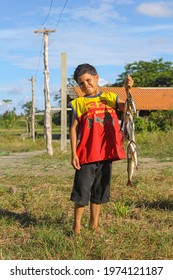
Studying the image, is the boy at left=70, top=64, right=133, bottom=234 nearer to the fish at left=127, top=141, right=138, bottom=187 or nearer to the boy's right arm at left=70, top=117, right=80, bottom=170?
the boy's right arm at left=70, top=117, right=80, bottom=170

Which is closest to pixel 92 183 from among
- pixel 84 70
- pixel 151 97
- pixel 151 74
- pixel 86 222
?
pixel 86 222

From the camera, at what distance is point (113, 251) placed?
3668 millimetres

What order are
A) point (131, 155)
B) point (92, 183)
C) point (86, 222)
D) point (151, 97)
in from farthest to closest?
point (151, 97)
point (86, 222)
point (131, 155)
point (92, 183)

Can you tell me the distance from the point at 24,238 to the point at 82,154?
1.04m

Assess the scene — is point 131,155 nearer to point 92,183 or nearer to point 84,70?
point 92,183

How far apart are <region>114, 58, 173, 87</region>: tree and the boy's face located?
138ft

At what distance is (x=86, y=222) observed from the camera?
4.77 metres

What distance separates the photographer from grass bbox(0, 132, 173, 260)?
3703 mm

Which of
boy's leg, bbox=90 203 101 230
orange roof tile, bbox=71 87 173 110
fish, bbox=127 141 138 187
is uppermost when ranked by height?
orange roof tile, bbox=71 87 173 110

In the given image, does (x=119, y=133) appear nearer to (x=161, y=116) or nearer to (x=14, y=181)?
(x=14, y=181)

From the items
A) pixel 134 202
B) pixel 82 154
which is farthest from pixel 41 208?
pixel 82 154

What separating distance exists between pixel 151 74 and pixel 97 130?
45930 millimetres

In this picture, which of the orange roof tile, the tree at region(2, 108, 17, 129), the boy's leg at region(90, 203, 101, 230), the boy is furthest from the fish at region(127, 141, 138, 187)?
the tree at region(2, 108, 17, 129)

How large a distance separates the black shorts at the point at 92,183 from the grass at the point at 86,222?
0.34 m
